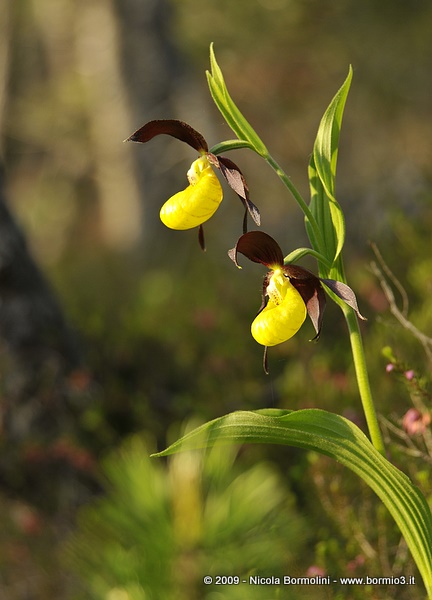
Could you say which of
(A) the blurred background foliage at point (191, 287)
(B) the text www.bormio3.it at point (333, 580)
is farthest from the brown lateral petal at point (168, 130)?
(B) the text www.bormio3.it at point (333, 580)

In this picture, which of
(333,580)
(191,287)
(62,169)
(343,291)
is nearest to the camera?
(343,291)

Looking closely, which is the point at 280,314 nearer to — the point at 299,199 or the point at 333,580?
the point at 299,199

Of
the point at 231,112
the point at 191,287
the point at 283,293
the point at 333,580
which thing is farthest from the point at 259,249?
the point at 191,287

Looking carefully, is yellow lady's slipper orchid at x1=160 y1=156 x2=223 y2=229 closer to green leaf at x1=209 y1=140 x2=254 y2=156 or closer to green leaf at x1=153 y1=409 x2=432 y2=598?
green leaf at x1=209 y1=140 x2=254 y2=156

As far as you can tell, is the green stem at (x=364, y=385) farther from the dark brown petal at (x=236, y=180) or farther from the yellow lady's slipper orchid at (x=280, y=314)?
the dark brown petal at (x=236, y=180)

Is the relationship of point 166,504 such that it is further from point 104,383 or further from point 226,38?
point 226,38

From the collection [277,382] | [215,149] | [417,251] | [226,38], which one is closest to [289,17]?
[226,38]

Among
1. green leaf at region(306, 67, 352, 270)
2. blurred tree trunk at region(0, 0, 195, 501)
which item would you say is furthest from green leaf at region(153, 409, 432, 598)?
blurred tree trunk at region(0, 0, 195, 501)

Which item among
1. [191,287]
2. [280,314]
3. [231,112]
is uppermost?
[231,112]
